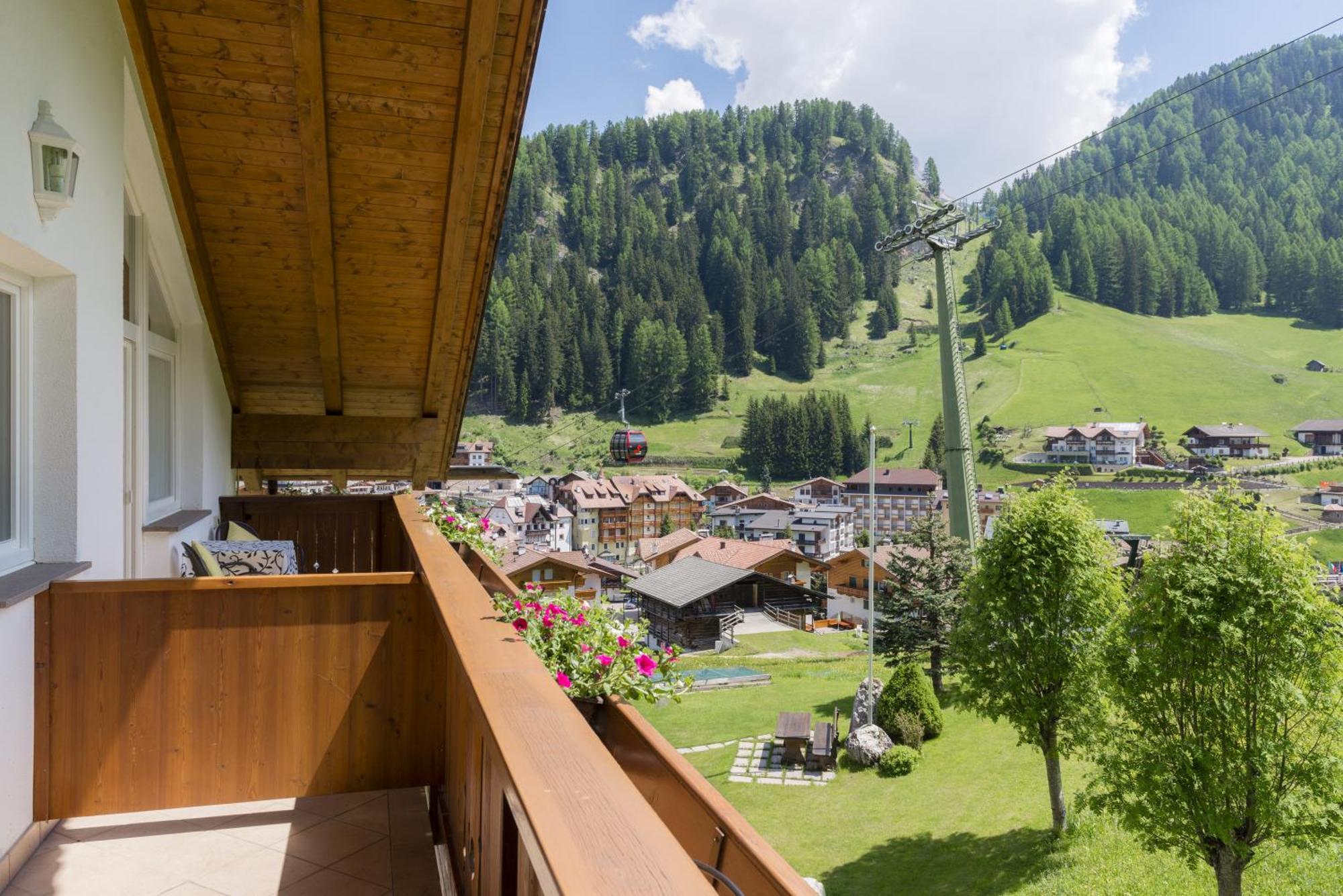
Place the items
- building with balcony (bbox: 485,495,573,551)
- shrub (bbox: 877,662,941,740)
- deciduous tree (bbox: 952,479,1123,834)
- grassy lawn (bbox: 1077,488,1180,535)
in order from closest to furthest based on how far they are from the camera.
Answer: deciduous tree (bbox: 952,479,1123,834)
shrub (bbox: 877,662,941,740)
building with balcony (bbox: 485,495,573,551)
grassy lawn (bbox: 1077,488,1180,535)

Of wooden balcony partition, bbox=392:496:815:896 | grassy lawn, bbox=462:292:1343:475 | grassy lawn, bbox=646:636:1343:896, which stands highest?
grassy lawn, bbox=462:292:1343:475

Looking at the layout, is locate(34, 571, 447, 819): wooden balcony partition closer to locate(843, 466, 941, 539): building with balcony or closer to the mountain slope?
locate(843, 466, 941, 539): building with balcony

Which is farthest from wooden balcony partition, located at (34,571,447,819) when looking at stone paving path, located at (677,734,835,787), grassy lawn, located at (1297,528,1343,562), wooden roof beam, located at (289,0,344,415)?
grassy lawn, located at (1297,528,1343,562)

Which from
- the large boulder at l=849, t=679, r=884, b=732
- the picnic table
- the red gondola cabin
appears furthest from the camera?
the red gondola cabin

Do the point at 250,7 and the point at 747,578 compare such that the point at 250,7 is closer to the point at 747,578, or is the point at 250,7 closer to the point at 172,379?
the point at 172,379

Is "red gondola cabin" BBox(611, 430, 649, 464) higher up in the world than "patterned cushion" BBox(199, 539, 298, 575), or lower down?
higher up

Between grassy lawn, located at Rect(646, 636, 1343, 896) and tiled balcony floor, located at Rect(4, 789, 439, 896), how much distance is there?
36.7 ft

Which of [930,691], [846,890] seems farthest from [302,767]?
[930,691]

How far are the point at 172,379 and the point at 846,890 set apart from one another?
1147 cm

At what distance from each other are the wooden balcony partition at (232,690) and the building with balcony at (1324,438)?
3360 inches

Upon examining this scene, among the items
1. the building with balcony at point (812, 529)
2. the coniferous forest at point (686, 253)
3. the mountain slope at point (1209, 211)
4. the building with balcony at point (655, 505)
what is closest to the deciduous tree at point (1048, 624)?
the building with balcony at point (812, 529)

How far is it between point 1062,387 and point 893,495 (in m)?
28.7

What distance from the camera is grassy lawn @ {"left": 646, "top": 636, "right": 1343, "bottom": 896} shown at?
37.1 feet

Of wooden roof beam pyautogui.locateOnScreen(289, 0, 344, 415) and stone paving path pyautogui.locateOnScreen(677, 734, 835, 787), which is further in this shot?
stone paving path pyautogui.locateOnScreen(677, 734, 835, 787)
